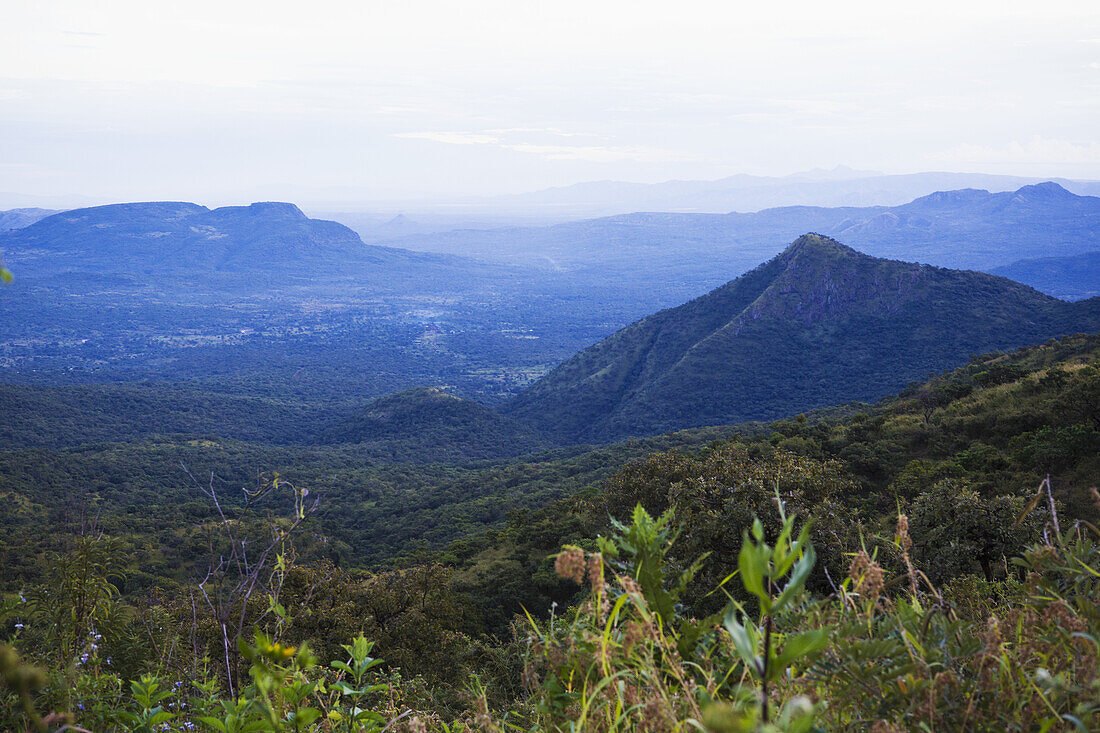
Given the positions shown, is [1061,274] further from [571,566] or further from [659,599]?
[571,566]

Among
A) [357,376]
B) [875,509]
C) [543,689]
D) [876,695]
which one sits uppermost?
[876,695]

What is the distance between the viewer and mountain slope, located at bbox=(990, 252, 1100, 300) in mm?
174750

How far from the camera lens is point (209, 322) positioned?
520 ft

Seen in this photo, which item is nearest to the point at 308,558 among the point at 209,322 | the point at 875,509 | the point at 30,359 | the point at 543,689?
the point at 875,509

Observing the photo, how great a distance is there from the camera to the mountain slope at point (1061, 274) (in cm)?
17475

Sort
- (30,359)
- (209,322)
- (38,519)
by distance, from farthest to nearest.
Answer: (209,322) < (30,359) < (38,519)

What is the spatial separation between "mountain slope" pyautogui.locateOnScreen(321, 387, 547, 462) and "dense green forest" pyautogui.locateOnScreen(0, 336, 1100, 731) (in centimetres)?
3081

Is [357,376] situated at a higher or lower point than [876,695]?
lower

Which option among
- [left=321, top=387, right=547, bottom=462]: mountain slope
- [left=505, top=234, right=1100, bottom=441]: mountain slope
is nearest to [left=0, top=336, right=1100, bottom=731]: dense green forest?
[left=321, top=387, right=547, bottom=462]: mountain slope

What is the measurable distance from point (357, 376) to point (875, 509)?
10850 cm

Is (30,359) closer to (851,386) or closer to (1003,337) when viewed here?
(851,386)

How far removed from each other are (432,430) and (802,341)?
1784 inches

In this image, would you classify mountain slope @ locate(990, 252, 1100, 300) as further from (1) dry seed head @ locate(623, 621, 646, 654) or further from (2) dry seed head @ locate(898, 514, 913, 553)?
(1) dry seed head @ locate(623, 621, 646, 654)

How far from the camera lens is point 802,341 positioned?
73.6 metres
